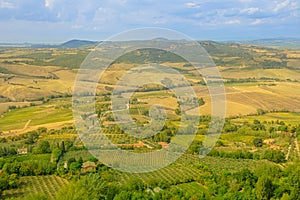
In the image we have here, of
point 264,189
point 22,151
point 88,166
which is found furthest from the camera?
point 22,151

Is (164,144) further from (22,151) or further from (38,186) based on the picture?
(38,186)

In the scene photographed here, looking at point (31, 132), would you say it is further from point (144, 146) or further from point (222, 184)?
point (222, 184)

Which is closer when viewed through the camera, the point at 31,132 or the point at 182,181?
the point at 182,181

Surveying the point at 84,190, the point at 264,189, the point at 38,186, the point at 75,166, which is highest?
the point at 84,190

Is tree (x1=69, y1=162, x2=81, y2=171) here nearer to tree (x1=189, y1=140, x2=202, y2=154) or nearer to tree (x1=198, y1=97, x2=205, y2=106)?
tree (x1=189, y1=140, x2=202, y2=154)

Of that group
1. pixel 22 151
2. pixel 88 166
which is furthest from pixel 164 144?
pixel 22 151

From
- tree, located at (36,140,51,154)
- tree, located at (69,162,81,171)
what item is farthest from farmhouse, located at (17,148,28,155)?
tree, located at (69,162,81,171)

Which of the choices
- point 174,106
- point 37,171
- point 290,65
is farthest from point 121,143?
point 290,65

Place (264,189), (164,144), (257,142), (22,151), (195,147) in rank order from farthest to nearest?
(257,142), (164,144), (22,151), (195,147), (264,189)
